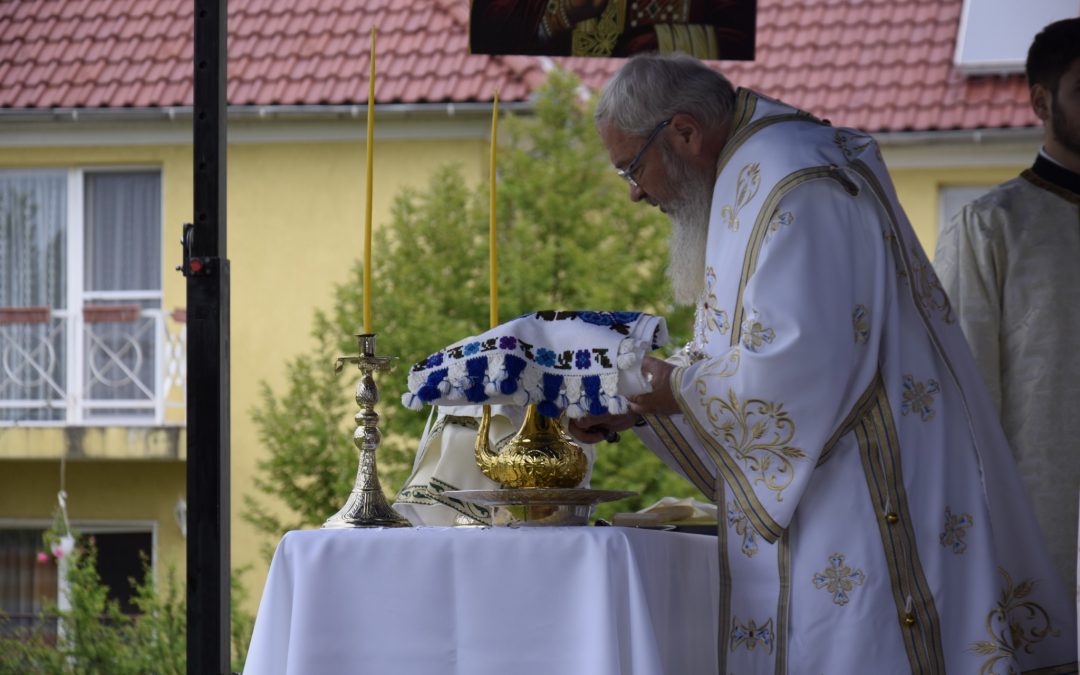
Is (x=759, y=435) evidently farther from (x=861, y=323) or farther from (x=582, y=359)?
(x=582, y=359)

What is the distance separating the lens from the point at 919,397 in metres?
3.10

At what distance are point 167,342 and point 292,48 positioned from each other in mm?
2637

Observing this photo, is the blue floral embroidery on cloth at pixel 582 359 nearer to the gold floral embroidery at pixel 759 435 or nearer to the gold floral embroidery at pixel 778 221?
the gold floral embroidery at pixel 759 435

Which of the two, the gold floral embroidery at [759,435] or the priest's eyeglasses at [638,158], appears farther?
the priest's eyeglasses at [638,158]

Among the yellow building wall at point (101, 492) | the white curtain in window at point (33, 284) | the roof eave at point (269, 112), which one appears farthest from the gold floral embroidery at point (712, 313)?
the white curtain in window at point (33, 284)

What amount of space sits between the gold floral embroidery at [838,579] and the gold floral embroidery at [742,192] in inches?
26.6

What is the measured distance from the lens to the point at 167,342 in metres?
13.5

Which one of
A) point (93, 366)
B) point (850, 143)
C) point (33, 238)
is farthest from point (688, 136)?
point (33, 238)

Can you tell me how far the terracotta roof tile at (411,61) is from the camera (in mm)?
12305

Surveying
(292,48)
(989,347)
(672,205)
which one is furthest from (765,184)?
(292,48)

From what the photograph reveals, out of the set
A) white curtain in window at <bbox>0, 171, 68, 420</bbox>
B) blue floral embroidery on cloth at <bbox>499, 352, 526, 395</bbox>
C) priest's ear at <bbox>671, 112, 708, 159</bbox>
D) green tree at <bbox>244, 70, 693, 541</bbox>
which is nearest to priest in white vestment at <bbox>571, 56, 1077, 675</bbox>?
priest's ear at <bbox>671, 112, 708, 159</bbox>

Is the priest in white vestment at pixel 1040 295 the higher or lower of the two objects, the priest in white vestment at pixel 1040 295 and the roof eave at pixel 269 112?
the lower

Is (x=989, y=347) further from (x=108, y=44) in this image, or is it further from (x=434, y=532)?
(x=108, y=44)

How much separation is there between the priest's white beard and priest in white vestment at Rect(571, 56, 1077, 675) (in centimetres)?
19
